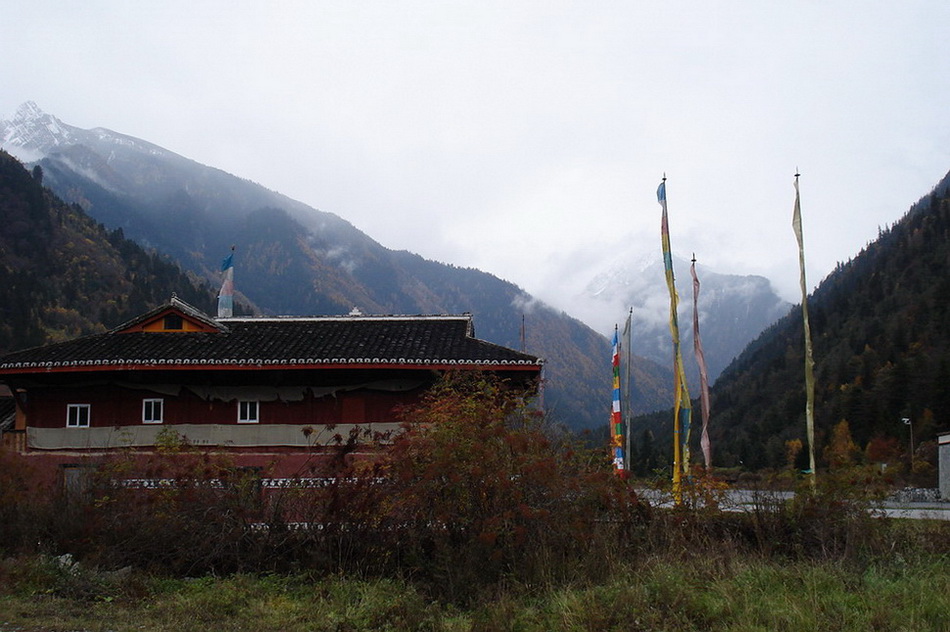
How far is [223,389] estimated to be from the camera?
68.8 ft

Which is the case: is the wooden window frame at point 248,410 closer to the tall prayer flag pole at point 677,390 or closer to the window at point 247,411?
the window at point 247,411

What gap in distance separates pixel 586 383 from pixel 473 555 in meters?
103

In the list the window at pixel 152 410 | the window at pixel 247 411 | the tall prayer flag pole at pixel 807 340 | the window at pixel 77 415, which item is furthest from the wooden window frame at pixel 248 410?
the tall prayer flag pole at pixel 807 340

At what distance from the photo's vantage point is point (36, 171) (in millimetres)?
102062

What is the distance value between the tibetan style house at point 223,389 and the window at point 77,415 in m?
0.03

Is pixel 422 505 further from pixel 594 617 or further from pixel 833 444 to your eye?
pixel 833 444

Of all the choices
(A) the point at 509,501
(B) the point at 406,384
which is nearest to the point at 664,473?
(A) the point at 509,501

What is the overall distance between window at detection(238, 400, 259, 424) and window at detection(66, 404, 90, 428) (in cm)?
415

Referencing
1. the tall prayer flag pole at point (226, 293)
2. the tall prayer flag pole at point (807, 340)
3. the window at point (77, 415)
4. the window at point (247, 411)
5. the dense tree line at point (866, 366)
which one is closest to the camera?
the tall prayer flag pole at point (807, 340)

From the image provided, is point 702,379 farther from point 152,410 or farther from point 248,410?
point 152,410

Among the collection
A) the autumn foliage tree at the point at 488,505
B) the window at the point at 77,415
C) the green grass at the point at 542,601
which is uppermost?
the window at the point at 77,415

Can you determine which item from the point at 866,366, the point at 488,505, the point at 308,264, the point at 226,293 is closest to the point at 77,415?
the point at 226,293

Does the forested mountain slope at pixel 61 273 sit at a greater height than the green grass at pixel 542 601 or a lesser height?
greater

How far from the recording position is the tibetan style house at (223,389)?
65.8 feet
